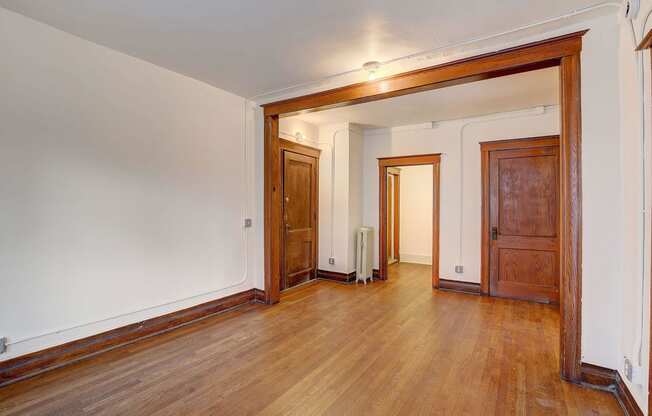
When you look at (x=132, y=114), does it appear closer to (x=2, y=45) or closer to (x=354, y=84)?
(x=2, y=45)

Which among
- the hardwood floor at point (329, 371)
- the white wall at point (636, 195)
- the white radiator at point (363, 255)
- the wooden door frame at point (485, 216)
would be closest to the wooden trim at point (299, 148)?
the white radiator at point (363, 255)

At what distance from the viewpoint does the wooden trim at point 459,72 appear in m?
2.46

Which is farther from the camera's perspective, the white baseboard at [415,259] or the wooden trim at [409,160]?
the white baseboard at [415,259]

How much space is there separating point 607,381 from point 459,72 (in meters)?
2.66

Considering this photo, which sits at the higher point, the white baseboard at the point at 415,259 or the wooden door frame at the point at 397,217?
the wooden door frame at the point at 397,217

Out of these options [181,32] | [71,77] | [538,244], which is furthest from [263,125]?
[538,244]

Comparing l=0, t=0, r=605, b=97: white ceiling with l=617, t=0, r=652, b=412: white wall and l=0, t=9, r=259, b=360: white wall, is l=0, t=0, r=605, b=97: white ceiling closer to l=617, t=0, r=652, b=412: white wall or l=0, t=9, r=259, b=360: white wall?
l=0, t=9, r=259, b=360: white wall

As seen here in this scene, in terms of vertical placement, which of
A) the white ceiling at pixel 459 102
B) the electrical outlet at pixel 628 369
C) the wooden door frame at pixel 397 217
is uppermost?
the white ceiling at pixel 459 102

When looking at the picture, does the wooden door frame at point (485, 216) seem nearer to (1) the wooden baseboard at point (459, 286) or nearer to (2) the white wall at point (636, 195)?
(1) the wooden baseboard at point (459, 286)

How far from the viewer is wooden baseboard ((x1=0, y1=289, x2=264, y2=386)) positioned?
235 centimetres

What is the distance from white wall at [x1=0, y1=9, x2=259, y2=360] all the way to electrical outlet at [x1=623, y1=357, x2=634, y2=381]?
3.77m

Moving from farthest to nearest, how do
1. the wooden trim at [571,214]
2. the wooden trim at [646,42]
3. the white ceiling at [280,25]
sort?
the wooden trim at [571,214], the white ceiling at [280,25], the wooden trim at [646,42]

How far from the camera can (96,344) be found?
2.78 m

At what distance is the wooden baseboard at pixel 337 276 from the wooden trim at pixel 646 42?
172 inches
